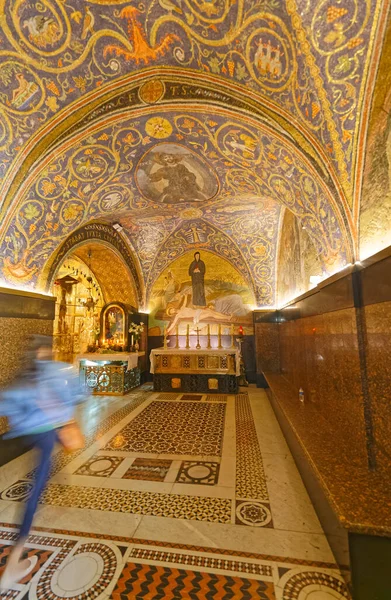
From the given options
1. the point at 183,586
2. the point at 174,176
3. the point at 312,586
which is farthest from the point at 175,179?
the point at 312,586

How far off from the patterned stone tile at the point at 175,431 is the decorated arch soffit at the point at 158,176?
11.8 feet

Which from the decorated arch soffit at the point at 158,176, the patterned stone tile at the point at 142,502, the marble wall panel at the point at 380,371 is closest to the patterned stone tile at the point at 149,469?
the patterned stone tile at the point at 142,502

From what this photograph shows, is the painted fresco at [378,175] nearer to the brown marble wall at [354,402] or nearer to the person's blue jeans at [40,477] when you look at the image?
the brown marble wall at [354,402]

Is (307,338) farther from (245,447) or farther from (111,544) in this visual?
(111,544)

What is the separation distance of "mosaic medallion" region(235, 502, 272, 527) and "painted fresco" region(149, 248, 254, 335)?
7.62 metres

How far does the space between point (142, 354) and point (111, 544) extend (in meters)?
8.12

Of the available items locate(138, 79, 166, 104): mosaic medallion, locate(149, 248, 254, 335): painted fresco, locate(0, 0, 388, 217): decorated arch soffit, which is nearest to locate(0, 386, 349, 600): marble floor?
locate(0, 0, 388, 217): decorated arch soffit

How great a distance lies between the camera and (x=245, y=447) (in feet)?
14.6

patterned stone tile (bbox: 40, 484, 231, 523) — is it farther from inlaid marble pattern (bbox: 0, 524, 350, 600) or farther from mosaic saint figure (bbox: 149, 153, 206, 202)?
mosaic saint figure (bbox: 149, 153, 206, 202)

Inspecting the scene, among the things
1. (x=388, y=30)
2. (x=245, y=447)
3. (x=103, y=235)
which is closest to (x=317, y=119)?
(x=388, y=30)

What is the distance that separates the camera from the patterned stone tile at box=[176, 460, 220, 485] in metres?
3.53

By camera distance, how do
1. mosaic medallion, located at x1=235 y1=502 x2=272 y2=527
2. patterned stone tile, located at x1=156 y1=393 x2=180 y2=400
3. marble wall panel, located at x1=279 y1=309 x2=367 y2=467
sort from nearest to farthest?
mosaic medallion, located at x1=235 y1=502 x2=272 y2=527, marble wall panel, located at x1=279 y1=309 x2=367 y2=467, patterned stone tile, located at x1=156 y1=393 x2=180 y2=400

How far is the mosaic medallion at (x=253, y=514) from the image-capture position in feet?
8.90

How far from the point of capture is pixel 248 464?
12.8 feet
